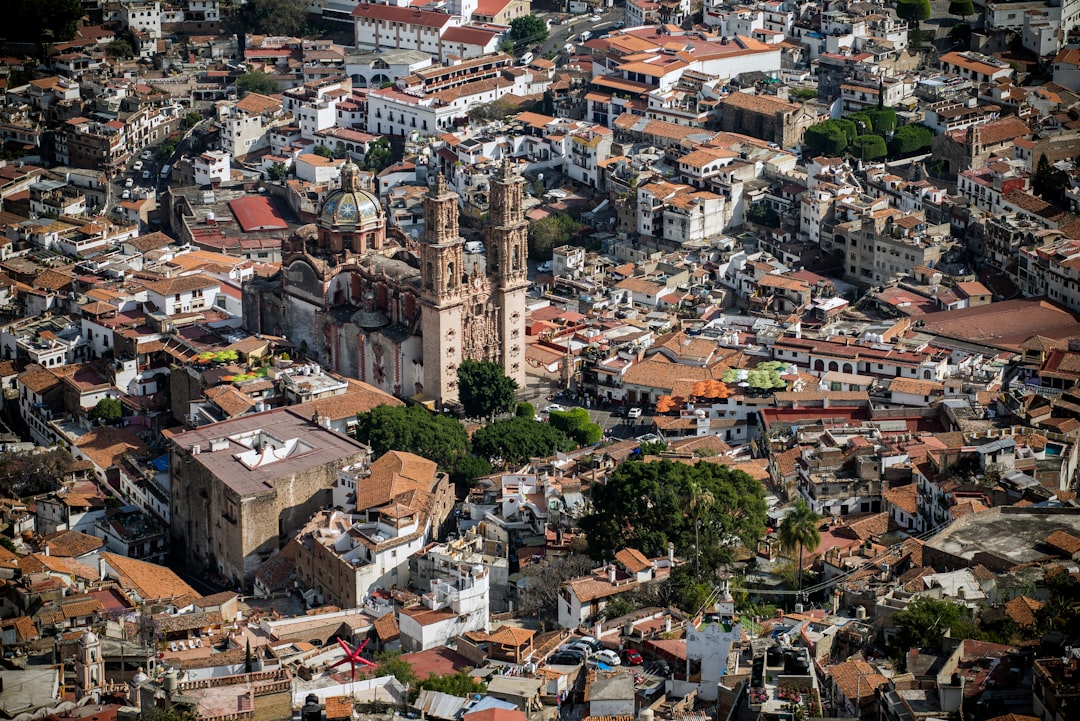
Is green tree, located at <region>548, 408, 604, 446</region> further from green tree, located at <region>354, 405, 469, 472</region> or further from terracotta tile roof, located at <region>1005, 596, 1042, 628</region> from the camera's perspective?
terracotta tile roof, located at <region>1005, 596, 1042, 628</region>

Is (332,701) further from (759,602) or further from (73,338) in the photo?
(73,338)

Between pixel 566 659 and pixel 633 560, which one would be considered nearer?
pixel 566 659

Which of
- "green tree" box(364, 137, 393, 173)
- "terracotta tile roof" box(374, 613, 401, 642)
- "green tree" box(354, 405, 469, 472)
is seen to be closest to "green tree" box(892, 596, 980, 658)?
"terracotta tile roof" box(374, 613, 401, 642)

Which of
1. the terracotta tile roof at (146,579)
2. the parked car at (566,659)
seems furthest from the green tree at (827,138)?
the parked car at (566,659)

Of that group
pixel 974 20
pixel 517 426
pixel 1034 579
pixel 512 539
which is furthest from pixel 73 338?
pixel 974 20

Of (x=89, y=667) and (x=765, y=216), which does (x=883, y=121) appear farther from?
(x=89, y=667)

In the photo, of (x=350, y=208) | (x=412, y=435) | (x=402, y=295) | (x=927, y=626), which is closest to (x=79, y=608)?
(x=412, y=435)
